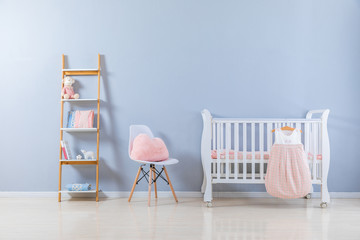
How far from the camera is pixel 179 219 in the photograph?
237 cm

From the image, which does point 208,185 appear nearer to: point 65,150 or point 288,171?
point 288,171

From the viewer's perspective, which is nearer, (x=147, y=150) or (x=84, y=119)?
(x=147, y=150)

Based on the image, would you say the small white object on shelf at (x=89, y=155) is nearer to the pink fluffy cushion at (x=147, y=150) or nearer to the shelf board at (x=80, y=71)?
the pink fluffy cushion at (x=147, y=150)

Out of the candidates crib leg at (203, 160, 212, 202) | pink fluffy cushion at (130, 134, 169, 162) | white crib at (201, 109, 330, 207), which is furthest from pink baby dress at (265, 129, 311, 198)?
pink fluffy cushion at (130, 134, 169, 162)

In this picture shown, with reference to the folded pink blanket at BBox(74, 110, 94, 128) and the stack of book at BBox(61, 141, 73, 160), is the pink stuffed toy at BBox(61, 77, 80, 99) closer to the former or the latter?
the folded pink blanket at BBox(74, 110, 94, 128)

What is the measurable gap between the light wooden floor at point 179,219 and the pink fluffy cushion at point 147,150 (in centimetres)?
39

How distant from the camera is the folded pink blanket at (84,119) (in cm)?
320

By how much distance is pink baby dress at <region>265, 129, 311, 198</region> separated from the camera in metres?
2.70

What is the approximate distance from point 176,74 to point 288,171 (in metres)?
1.38

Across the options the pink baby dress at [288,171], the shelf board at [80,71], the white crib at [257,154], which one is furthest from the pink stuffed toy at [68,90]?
the pink baby dress at [288,171]

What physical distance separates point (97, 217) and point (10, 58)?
6.38ft

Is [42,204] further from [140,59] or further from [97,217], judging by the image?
[140,59]

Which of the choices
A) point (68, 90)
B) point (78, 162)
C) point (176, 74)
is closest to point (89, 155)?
point (78, 162)

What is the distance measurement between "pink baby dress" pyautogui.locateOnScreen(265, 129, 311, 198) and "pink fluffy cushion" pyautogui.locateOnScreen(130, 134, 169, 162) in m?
0.90
